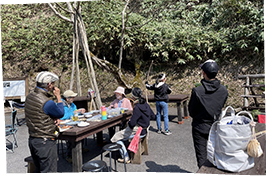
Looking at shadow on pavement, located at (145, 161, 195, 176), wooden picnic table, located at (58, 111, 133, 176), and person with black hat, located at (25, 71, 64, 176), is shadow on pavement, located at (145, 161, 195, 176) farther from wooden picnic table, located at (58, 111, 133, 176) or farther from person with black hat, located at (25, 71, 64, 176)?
person with black hat, located at (25, 71, 64, 176)

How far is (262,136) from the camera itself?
7.58 feet

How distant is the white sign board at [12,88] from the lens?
10.3 meters

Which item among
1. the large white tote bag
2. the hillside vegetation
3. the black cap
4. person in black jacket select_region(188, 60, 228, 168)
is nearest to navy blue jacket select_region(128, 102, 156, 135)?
person in black jacket select_region(188, 60, 228, 168)

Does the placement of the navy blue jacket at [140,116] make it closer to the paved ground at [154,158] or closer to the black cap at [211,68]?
the paved ground at [154,158]

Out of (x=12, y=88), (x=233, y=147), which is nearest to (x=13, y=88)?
(x=12, y=88)

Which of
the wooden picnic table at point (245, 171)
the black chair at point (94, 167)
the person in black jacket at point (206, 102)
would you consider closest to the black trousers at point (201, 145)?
the person in black jacket at point (206, 102)

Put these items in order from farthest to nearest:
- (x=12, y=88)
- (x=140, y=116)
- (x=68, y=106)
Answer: (x=12, y=88), (x=68, y=106), (x=140, y=116)

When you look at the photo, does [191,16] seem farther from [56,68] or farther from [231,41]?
[56,68]

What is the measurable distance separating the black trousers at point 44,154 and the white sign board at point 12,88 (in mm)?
8820

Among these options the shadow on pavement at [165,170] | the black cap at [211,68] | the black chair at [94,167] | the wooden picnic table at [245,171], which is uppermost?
the black cap at [211,68]

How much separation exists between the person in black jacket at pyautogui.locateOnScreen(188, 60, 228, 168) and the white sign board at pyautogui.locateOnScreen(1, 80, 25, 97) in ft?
33.2

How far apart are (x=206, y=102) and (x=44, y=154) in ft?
7.54

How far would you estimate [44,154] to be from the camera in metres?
2.78

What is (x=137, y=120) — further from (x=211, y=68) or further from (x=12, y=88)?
→ (x=12, y=88)
